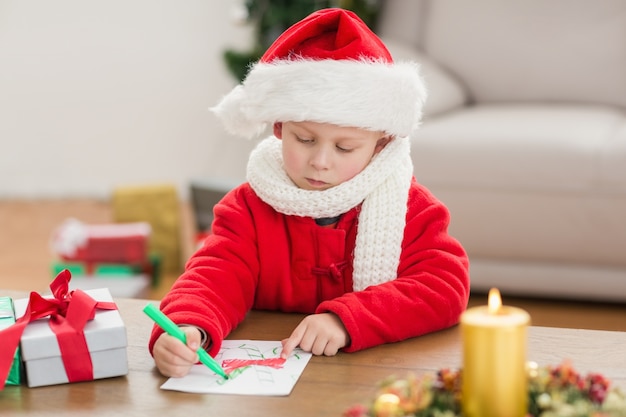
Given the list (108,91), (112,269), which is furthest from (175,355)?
(108,91)

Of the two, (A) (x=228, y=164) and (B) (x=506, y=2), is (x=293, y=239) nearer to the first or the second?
(B) (x=506, y=2)

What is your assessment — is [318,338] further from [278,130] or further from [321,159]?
[278,130]

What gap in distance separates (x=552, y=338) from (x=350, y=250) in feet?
0.96

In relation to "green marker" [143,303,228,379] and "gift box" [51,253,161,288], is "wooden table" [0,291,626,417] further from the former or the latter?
"gift box" [51,253,161,288]

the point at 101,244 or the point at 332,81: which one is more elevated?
the point at 332,81

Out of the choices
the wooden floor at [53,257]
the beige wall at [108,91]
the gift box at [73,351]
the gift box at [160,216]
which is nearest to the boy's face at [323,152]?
the gift box at [73,351]

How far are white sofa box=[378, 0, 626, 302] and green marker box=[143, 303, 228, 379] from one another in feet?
4.13

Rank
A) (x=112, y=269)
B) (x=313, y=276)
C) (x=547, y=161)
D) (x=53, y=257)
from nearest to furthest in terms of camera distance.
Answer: (x=313, y=276) → (x=547, y=161) → (x=112, y=269) → (x=53, y=257)

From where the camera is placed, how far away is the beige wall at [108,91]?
3500 millimetres

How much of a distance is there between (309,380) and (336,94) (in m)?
0.36

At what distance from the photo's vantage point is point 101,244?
249cm

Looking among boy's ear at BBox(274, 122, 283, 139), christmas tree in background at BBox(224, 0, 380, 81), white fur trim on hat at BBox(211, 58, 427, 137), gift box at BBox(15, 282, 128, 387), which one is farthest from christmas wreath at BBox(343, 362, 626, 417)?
christmas tree in background at BBox(224, 0, 380, 81)

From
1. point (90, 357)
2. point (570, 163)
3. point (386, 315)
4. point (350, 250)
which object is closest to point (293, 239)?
point (350, 250)

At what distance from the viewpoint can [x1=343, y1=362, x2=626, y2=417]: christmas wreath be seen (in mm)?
767
